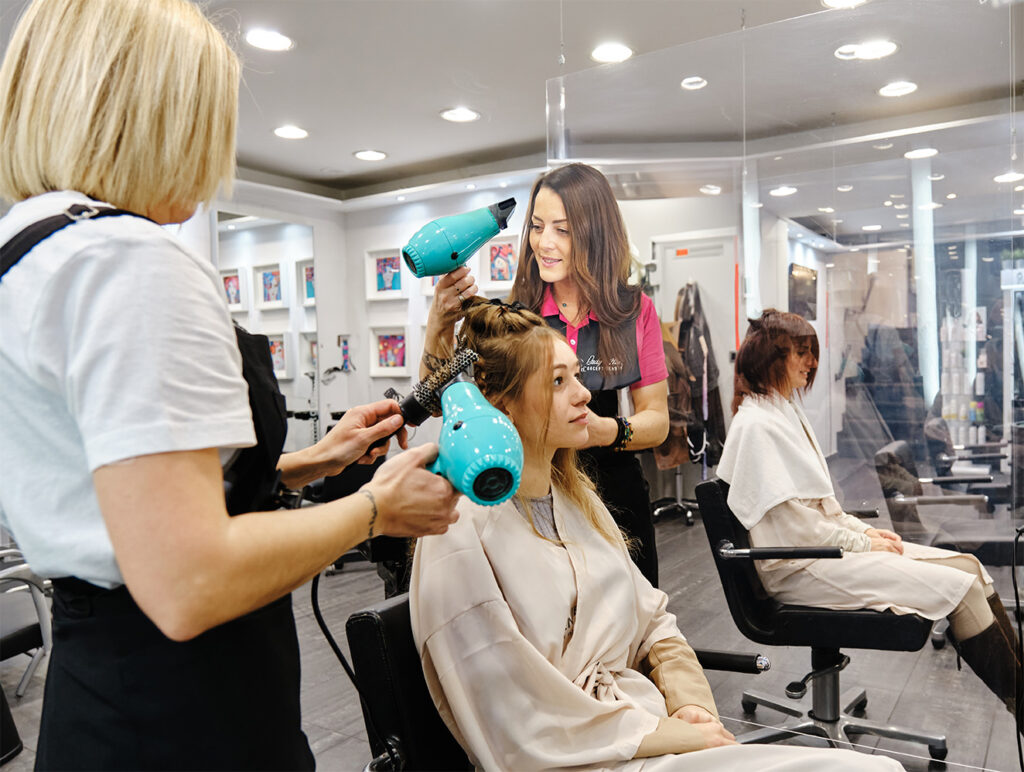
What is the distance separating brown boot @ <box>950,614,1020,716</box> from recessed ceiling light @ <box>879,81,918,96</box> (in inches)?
55.0

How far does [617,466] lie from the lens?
1.93 m

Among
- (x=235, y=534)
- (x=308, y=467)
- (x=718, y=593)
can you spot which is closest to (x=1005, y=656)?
(x=718, y=593)

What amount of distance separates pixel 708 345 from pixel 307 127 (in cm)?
331

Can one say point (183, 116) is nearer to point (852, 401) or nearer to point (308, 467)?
point (308, 467)

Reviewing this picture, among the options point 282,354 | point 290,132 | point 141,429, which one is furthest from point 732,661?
point 282,354

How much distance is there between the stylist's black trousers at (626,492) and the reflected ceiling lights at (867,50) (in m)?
1.26

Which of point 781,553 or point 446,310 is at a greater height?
point 446,310

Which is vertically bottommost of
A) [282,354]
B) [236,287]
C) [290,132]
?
[282,354]

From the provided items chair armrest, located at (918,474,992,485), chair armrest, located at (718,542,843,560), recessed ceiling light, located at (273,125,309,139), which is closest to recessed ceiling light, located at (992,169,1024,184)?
chair armrest, located at (918,474,992,485)

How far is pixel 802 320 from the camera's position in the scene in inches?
88.0

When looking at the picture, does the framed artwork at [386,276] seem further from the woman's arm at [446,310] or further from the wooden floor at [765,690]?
the woman's arm at [446,310]

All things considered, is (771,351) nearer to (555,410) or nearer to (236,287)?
(555,410)

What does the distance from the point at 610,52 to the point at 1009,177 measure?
192 centimetres

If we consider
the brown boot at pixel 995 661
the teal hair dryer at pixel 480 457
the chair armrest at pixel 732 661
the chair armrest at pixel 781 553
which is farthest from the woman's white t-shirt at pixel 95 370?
Result: the brown boot at pixel 995 661
